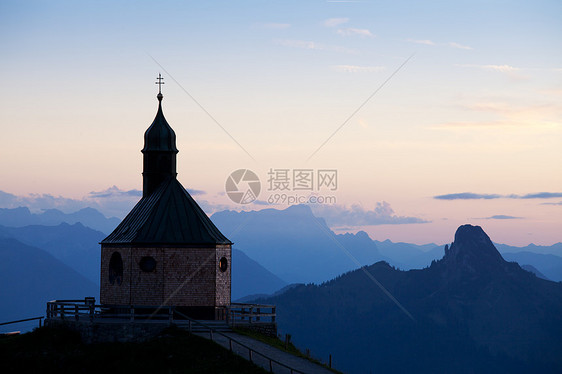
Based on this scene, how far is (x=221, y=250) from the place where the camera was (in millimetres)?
48125

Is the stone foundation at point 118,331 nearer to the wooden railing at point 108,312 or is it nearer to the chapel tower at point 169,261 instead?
the wooden railing at point 108,312

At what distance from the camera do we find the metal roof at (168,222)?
4691 centimetres

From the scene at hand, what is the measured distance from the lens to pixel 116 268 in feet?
158

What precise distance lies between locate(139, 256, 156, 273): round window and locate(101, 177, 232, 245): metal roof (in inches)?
39.3

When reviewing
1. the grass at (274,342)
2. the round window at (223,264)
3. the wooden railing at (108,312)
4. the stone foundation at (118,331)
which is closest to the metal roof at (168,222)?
the round window at (223,264)

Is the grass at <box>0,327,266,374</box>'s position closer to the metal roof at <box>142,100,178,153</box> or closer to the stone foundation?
the stone foundation

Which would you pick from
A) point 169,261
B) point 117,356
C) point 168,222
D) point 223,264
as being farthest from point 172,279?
Result: point 117,356

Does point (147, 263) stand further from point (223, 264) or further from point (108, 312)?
point (223, 264)

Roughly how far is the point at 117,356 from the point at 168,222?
9.61 meters

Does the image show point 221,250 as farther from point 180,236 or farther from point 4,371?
point 4,371

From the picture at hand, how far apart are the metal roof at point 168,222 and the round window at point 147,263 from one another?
100 centimetres

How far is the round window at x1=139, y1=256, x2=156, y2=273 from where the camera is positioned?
46469 mm

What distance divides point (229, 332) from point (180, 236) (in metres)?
6.67

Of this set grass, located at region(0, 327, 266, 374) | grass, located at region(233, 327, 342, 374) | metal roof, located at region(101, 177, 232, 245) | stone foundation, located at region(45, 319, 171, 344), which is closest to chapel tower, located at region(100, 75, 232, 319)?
metal roof, located at region(101, 177, 232, 245)
